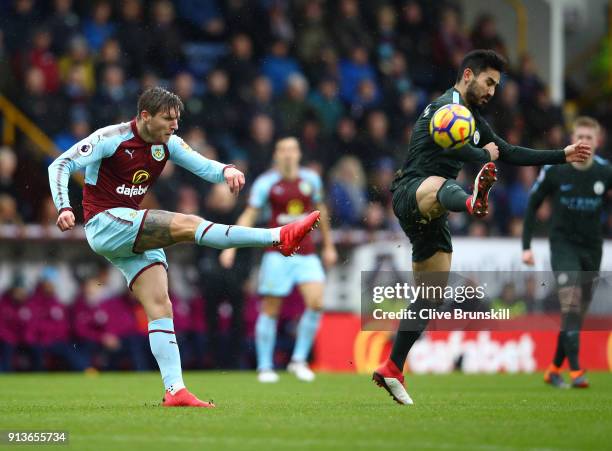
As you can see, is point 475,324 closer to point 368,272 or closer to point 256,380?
point 368,272

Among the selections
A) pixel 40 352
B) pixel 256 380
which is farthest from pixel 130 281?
pixel 40 352

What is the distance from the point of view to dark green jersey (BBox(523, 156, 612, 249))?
11.7m

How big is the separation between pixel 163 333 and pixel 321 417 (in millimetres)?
1427

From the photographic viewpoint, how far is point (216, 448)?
A: 19.9 feet

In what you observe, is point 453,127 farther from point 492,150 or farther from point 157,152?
point 157,152

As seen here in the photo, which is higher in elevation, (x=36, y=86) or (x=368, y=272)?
(x=36, y=86)

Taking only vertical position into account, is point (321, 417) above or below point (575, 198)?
below

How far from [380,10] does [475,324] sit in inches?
267

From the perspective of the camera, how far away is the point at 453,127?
8367 millimetres

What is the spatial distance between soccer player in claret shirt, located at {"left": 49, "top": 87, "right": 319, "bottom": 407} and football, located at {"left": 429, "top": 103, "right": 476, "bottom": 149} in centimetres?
108

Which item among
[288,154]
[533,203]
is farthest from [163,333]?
[288,154]

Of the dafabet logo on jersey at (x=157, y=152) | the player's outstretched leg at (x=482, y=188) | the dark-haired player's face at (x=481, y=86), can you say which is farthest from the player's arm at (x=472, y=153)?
the dafabet logo on jersey at (x=157, y=152)

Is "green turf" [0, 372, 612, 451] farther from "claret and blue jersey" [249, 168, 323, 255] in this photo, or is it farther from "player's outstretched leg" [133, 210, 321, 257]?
"claret and blue jersey" [249, 168, 323, 255]

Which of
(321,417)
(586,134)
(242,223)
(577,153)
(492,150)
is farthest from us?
(242,223)
